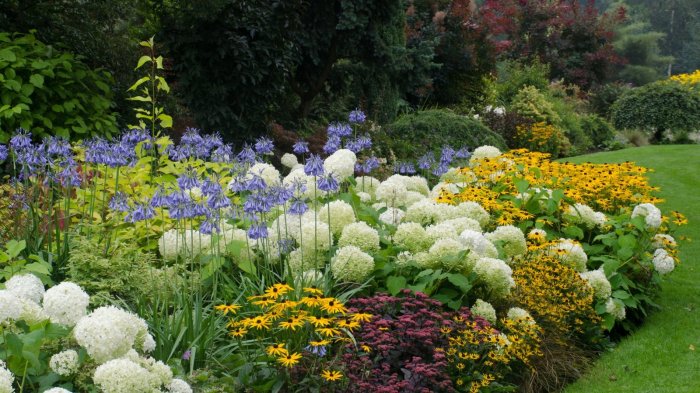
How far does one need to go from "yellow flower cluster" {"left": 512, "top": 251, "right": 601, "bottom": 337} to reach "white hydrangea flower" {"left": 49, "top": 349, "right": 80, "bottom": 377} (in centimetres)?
311

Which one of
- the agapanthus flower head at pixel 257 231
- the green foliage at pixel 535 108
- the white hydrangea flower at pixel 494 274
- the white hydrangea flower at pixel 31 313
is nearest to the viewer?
the white hydrangea flower at pixel 31 313

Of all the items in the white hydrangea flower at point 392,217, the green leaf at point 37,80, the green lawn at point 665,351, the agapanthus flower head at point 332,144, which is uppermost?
the green leaf at point 37,80

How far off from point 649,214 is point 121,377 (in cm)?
500

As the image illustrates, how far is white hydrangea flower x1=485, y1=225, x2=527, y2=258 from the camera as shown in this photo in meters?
5.57

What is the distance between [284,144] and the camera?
1032 cm

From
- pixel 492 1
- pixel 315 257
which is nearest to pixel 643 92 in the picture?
pixel 492 1

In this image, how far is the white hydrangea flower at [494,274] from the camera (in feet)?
15.9

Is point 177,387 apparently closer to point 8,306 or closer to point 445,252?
point 8,306

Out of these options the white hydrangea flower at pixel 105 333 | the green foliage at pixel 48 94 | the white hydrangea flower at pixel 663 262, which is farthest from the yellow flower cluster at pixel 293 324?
the green foliage at pixel 48 94

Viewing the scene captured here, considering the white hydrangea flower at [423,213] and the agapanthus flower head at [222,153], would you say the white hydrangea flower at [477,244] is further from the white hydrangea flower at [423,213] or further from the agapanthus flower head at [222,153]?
the agapanthus flower head at [222,153]

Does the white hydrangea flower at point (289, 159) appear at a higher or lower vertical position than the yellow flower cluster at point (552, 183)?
higher

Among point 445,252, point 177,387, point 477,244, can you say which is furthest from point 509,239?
point 177,387

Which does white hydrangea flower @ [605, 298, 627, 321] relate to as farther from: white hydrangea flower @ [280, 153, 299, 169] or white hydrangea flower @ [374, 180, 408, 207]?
white hydrangea flower @ [280, 153, 299, 169]

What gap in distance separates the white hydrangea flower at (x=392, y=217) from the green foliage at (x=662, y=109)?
15.4m
